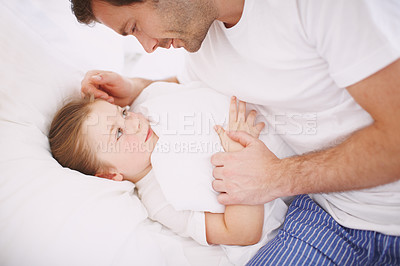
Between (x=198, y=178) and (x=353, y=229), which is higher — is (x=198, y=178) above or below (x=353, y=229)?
above

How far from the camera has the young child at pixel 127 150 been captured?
40.3 inches

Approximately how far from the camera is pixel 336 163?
2.87 feet

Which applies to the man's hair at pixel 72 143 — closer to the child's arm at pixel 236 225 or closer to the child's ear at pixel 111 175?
the child's ear at pixel 111 175

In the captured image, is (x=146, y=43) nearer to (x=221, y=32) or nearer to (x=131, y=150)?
(x=221, y=32)

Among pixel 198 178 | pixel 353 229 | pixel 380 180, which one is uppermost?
pixel 380 180

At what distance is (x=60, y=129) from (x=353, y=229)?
1.11 metres

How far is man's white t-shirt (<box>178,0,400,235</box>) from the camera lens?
718mm

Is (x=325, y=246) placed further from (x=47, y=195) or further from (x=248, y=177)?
(x=47, y=195)

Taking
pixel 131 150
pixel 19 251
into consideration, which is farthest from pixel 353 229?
pixel 19 251

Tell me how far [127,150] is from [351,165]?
0.77 metres

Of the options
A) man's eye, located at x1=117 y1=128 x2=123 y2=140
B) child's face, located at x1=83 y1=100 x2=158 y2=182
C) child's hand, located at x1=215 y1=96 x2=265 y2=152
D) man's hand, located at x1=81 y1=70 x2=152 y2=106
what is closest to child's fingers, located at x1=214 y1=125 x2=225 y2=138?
child's hand, located at x1=215 y1=96 x2=265 y2=152

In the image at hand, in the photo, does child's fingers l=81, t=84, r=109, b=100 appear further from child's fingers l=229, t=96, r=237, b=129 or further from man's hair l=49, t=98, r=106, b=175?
child's fingers l=229, t=96, r=237, b=129

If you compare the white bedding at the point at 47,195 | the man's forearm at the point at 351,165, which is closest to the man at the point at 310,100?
the man's forearm at the point at 351,165

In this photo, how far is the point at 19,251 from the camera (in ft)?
2.76
